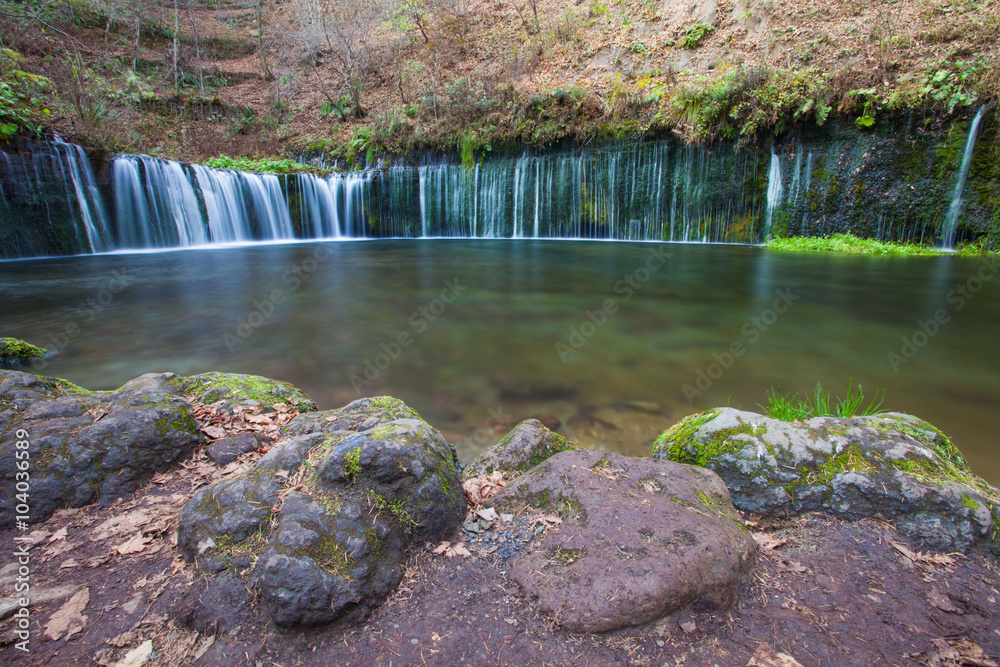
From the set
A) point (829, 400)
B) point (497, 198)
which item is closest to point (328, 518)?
point (829, 400)

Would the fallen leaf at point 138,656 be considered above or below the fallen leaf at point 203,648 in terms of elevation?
above

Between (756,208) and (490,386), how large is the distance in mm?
13042

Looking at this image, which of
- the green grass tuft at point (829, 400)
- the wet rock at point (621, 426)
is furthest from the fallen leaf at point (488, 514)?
the green grass tuft at point (829, 400)

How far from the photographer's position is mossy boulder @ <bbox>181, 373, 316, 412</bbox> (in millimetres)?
3094

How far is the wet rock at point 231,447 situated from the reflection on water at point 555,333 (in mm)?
1390

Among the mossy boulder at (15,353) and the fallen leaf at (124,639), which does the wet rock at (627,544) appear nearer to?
the fallen leaf at (124,639)

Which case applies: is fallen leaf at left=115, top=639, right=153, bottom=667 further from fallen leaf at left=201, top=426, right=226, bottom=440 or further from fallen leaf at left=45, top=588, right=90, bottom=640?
fallen leaf at left=201, top=426, right=226, bottom=440

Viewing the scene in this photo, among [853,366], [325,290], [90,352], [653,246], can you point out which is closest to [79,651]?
[90,352]

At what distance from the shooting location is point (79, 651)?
1415mm

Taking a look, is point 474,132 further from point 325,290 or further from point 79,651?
point 79,651

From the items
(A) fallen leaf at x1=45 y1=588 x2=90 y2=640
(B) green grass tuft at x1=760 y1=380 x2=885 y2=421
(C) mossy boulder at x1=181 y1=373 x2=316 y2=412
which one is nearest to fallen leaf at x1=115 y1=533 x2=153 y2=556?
(A) fallen leaf at x1=45 y1=588 x2=90 y2=640

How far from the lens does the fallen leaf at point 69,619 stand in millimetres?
1476

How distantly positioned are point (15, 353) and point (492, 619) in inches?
244

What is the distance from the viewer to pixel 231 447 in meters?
2.57
